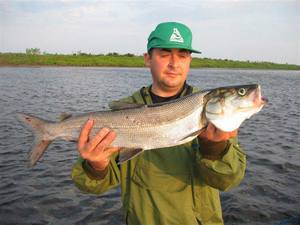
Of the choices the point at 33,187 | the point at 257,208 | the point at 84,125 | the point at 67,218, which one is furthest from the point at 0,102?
the point at 84,125

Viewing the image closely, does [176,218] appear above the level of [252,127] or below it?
above

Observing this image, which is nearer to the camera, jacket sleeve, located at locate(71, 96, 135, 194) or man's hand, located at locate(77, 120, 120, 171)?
man's hand, located at locate(77, 120, 120, 171)

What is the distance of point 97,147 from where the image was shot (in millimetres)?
3449

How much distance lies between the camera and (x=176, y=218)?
3416 millimetres

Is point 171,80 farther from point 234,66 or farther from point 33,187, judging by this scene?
point 234,66

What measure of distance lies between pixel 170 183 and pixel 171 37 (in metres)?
1.51

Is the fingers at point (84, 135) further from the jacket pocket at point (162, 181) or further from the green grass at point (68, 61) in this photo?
the green grass at point (68, 61)

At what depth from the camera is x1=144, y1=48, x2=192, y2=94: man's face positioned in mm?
3826

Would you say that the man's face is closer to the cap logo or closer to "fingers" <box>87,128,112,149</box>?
the cap logo

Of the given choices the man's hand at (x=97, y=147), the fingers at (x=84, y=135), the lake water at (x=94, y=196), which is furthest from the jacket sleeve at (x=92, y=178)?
the lake water at (x=94, y=196)

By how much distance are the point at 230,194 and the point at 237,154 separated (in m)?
4.94

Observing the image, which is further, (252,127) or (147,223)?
(252,127)

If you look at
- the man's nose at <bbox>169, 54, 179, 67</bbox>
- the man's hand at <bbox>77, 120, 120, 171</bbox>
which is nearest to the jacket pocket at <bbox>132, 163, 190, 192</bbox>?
the man's hand at <bbox>77, 120, 120, 171</bbox>

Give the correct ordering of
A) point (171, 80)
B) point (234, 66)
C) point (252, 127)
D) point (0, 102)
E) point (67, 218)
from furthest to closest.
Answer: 1. point (234, 66)
2. point (0, 102)
3. point (252, 127)
4. point (67, 218)
5. point (171, 80)
